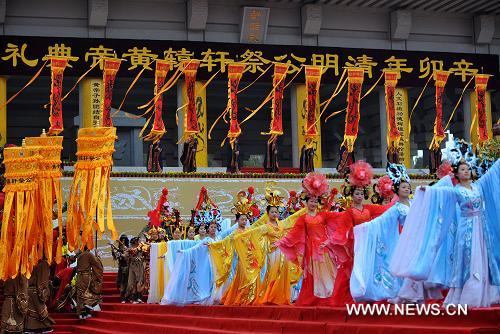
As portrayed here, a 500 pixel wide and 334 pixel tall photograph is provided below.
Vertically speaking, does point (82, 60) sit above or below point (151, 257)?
above

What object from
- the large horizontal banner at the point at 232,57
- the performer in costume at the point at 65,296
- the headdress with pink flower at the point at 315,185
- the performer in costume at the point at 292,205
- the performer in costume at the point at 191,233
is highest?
the large horizontal banner at the point at 232,57

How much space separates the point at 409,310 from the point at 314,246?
2.86 m

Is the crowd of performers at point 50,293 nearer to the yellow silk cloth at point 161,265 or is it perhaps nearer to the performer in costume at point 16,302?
the performer in costume at point 16,302

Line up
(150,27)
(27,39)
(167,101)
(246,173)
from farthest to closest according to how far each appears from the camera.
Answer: (167,101)
(150,27)
(27,39)
(246,173)

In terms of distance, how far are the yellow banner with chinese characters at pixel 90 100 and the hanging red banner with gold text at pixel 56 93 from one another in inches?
95.2

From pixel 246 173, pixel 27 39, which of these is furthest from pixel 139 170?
pixel 27 39

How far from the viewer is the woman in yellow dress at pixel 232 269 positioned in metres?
10.8

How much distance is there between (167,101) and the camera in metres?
26.9

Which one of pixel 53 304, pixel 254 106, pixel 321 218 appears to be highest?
pixel 254 106

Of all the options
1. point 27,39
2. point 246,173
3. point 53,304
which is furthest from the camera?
point 27,39

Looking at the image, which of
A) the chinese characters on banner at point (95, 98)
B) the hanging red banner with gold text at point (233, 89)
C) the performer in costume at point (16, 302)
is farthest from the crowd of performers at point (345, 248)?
the chinese characters on banner at point (95, 98)

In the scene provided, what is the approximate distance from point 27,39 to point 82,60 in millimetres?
1228

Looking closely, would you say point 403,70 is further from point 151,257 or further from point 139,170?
point 151,257

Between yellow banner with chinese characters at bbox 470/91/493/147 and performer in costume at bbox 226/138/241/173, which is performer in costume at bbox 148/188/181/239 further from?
yellow banner with chinese characters at bbox 470/91/493/147
